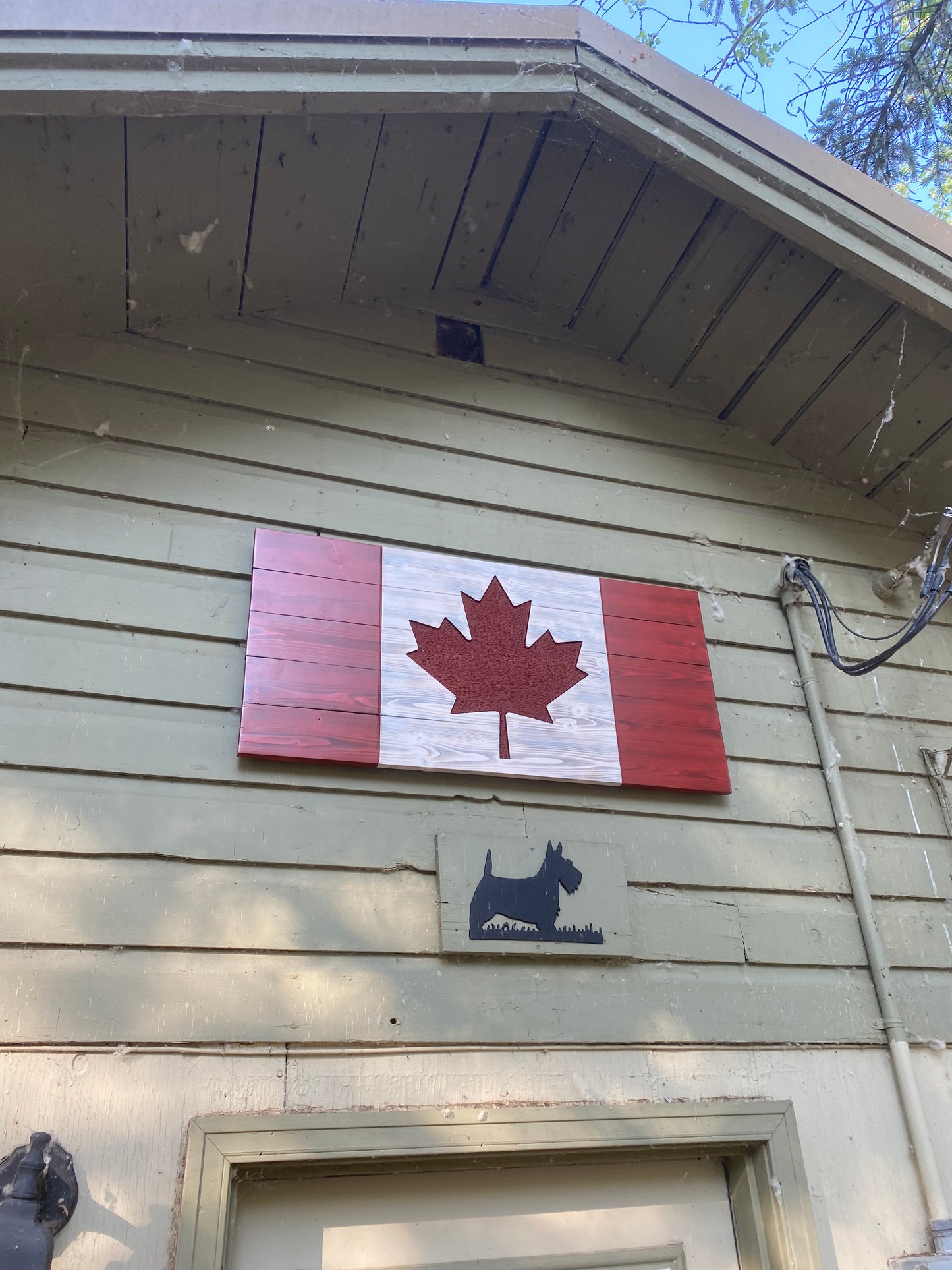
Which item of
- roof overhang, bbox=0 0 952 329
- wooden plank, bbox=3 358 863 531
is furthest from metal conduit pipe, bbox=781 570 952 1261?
roof overhang, bbox=0 0 952 329

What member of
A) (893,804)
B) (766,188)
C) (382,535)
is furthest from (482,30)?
(893,804)

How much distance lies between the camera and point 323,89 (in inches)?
83.9

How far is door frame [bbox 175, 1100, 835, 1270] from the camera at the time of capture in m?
1.71

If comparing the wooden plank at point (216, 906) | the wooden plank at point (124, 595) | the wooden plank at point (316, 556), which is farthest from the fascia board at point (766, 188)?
the wooden plank at point (216, 906)

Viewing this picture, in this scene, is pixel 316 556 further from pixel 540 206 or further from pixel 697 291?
pixel 697 291

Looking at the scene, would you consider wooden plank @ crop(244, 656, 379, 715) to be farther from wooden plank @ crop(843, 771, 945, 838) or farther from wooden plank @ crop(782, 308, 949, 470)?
wooden plank @ crop(782, 308, 949, 470)

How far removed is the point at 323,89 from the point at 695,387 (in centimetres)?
159

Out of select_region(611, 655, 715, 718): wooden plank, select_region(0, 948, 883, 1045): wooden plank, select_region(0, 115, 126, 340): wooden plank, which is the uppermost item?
select_region(0, 115, 126, 340): wooden plank

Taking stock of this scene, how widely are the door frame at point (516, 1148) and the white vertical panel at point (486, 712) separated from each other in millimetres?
760

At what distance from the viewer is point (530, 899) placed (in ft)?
7.01

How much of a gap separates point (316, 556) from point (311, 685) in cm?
38

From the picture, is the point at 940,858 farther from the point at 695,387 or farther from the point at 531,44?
the point at 531,44

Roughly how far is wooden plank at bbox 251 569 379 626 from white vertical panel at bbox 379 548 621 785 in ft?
0.18

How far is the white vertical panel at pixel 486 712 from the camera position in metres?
2.24
